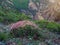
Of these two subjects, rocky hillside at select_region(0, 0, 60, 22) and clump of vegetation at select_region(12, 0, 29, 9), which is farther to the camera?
clump of vegetation at select_region(12, 0, 29, 9)

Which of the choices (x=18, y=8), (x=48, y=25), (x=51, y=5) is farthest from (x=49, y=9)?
(x=18, y=8)

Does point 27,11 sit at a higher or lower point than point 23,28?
lower

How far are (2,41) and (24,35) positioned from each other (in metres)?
1.06

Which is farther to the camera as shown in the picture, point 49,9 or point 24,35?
point 49,9

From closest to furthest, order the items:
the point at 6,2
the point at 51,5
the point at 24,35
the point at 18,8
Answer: the point at 24,35
the point at 51,5
the point at 6,2
the point at 18,8

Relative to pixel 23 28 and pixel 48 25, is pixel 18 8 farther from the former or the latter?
pixel 23 28

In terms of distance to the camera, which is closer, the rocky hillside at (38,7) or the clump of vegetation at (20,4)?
the rocky hillside at (38,7)

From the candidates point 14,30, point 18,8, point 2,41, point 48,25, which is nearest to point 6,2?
point 18,8

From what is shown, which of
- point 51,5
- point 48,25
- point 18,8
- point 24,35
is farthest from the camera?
point 18,8

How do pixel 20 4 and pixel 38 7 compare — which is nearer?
pixel 38 7

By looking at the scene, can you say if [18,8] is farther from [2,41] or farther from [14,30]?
[2,41]

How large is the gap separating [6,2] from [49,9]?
3.54 metres

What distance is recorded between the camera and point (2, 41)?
6.88m

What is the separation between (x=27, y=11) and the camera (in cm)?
1650
